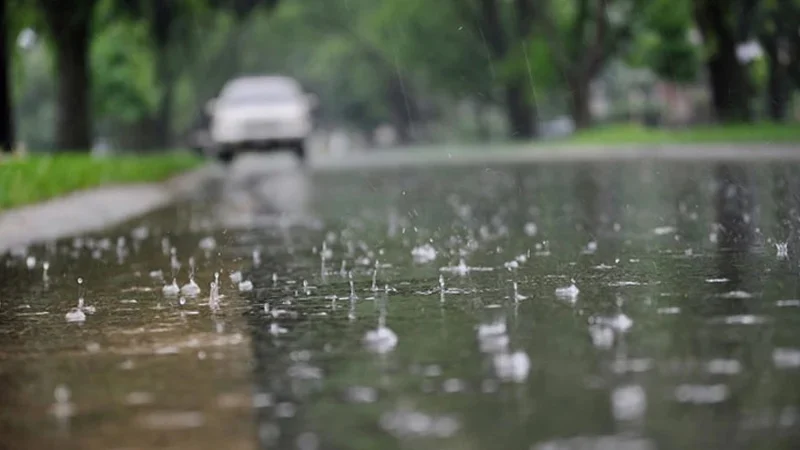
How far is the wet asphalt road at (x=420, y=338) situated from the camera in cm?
525

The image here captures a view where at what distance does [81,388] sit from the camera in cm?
628

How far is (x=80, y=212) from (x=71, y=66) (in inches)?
490

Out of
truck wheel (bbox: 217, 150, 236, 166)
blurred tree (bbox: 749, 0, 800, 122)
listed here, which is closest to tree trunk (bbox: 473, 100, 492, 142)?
blurred tree (bbox: 749, 0, 800, 122)

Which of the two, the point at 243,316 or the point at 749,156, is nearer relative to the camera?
the point at 243,316

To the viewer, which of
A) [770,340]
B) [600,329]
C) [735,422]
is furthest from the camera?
[600,329]

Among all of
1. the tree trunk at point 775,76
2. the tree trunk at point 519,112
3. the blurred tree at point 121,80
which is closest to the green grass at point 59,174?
the blurred tree at point 121,80

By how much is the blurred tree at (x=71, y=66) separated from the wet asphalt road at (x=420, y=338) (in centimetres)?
1596

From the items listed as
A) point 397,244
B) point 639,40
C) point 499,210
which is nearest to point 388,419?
point 397,244

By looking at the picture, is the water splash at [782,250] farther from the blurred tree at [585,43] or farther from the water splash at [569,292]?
the blurred tree at [585,43]

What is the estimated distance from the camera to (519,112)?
7212 centimetres

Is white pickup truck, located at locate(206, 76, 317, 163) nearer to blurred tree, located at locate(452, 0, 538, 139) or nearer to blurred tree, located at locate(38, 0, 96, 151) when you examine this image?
blurred tree, located at locate(38, 0, 96, 151)

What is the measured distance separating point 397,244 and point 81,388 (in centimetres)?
746

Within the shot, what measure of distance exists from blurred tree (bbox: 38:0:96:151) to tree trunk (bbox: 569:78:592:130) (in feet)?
80.6

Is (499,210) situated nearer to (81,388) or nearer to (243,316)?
(243,316)
